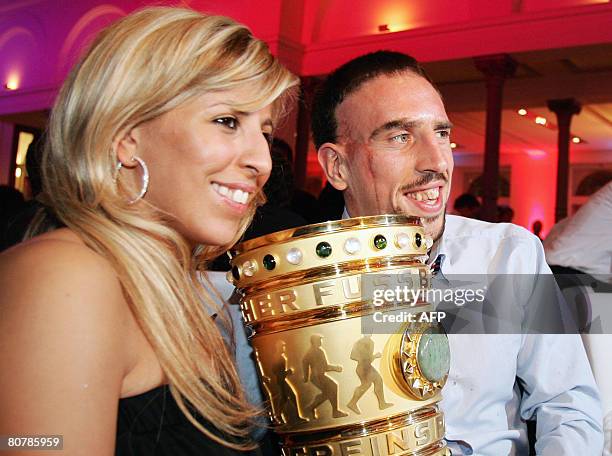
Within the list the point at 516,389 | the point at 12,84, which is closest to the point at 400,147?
the point at 516,389

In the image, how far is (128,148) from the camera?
1.07 meters

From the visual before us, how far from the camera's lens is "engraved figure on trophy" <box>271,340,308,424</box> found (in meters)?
1.04

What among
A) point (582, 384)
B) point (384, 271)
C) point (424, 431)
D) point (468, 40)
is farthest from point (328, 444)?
point (468, 40)

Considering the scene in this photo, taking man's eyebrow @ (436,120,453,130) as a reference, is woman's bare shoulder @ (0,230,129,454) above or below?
below

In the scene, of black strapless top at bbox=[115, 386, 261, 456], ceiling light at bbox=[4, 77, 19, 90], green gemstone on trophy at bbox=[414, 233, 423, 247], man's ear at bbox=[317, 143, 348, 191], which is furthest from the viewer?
ceiling light at bbox=[4, 77, 19, 90]

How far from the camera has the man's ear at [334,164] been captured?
1873mm

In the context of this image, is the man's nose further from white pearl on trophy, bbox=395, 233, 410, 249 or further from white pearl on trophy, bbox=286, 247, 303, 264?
white pearl on trophy, bbox=286, 247, 303, 264

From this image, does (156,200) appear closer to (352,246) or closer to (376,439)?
(352,246)

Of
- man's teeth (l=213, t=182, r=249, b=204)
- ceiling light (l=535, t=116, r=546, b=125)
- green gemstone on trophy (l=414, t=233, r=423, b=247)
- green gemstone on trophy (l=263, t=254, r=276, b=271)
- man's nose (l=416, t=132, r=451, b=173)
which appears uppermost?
ceiling light (l=535, t=116, r=546, b=125)

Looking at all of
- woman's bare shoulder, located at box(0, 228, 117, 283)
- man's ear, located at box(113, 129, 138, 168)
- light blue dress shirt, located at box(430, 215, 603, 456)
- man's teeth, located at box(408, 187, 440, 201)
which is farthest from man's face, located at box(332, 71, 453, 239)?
woman's bare shoulder, located at box(0, 228, 117, 283)

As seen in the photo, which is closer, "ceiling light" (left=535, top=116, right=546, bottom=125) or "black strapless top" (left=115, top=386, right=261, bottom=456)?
"black strapless top" (left=115, top=386, right=261, bottom=456)

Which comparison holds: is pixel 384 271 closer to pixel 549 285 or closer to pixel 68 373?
pixel 68 373

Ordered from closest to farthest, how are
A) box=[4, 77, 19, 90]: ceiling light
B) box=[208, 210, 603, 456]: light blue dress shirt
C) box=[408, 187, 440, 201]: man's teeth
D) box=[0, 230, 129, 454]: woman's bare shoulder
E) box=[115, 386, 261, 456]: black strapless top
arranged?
box=[0, 230, 129, 454]: woman's bare shoulder, box=[115, 386, 261, 456]: black strapless top, box=[208, 210, 603, 456]: light blue dress shirt, box=[408, 187, 440, 201]: man's teeth, box=[4, 77, 19, 90]: ceiling light

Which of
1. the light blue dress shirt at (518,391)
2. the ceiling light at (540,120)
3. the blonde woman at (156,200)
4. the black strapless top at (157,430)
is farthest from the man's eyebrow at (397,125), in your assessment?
the ceiling light at (540,120)
